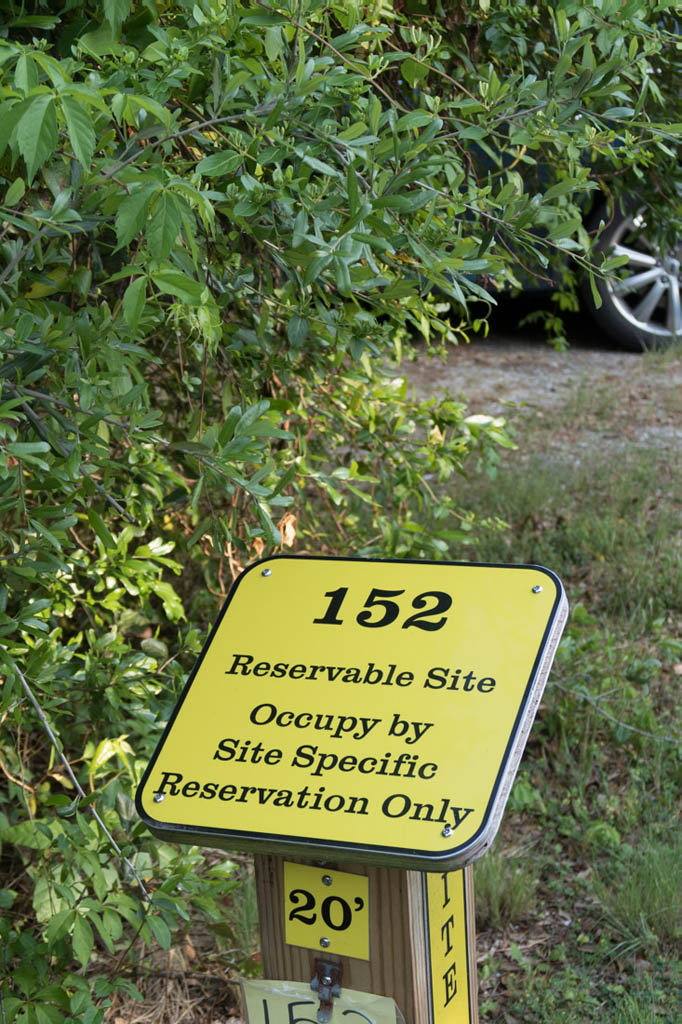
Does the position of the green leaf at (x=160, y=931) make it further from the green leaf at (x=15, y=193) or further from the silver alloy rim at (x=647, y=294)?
the silver alloy rim at (x=647, y=294)

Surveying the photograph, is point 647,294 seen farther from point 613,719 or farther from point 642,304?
point 613,719

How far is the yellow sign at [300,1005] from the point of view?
1464 mm

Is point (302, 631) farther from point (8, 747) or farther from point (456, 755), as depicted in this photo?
point (8, 747)

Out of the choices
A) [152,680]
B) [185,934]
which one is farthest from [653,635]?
[152,680]

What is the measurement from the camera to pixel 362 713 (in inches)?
57.0

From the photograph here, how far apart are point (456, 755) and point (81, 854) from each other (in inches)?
34.3

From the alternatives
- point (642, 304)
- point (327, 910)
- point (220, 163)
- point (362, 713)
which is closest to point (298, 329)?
point (220, 163)

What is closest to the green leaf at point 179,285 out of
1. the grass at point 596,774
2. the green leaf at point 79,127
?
the green leaf at point 79,127

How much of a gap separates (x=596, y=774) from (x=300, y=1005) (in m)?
1.92

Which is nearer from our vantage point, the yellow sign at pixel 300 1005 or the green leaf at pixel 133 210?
the green leaf at pixel 133 210

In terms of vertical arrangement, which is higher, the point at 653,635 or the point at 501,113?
the point at 501,113

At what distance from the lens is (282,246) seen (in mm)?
1955

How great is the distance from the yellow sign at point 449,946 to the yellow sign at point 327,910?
11cm

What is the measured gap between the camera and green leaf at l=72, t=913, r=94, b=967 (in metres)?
1.87
